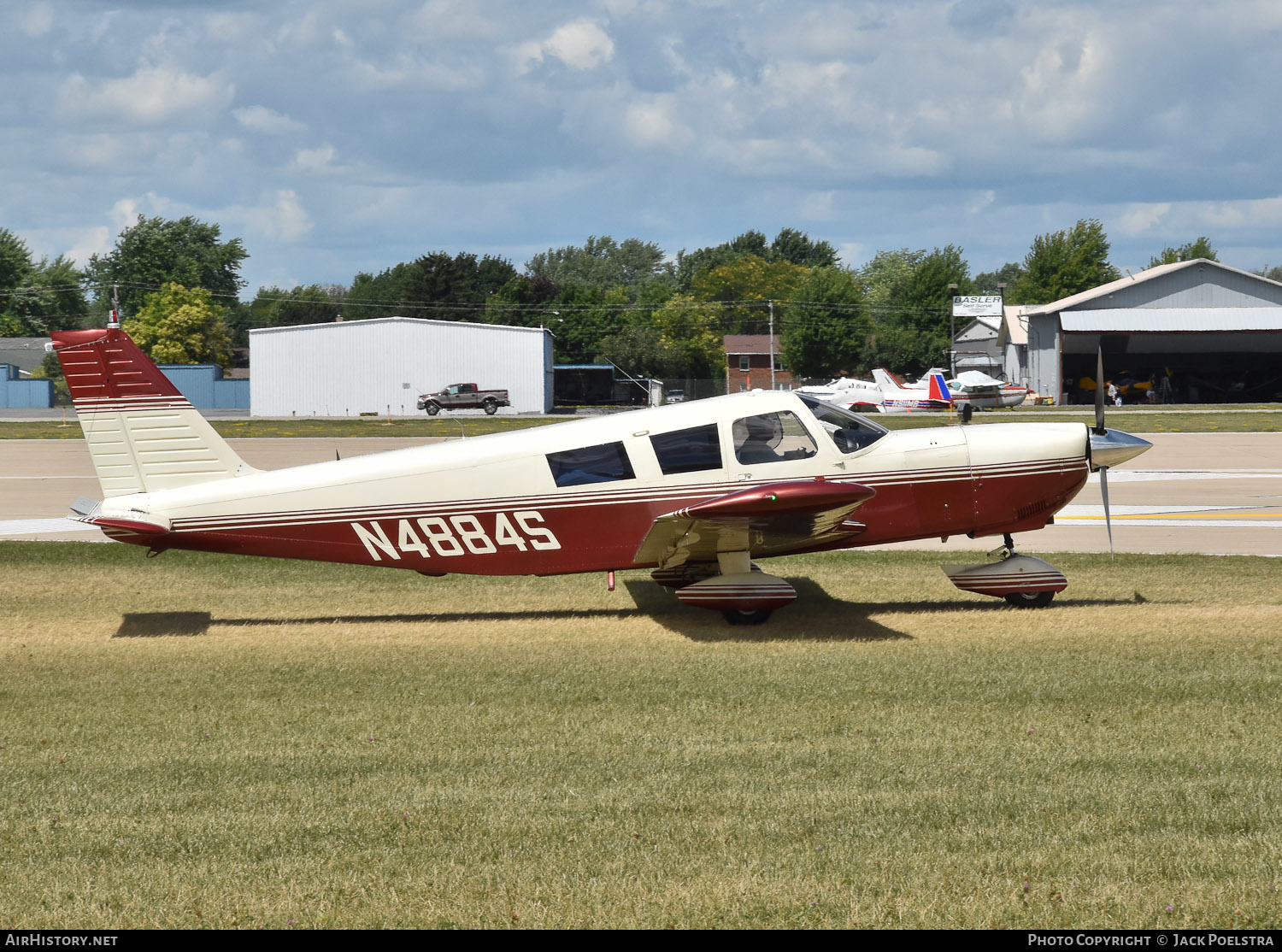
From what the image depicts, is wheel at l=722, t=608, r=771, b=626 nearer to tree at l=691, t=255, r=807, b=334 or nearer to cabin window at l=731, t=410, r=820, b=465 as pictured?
cabin window at l=731, t=410, r=820, b=465

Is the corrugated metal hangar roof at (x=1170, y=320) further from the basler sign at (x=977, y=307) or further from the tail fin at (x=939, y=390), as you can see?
the basler sign at (x=977, y=307)

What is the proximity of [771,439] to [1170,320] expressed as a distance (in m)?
64.5

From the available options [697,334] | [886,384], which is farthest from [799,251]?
[886,384]

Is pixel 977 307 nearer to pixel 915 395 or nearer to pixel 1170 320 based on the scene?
pixel 1170 320

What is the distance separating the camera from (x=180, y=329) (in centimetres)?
9344

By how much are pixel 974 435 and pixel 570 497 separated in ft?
13.5

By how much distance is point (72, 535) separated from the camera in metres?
17.5

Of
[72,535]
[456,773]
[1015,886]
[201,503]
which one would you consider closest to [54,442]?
[72,535]

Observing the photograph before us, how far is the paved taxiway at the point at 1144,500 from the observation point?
1658 centimetres

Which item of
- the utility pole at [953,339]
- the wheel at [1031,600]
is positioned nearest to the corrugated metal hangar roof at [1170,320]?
the utility pole at [953,339]

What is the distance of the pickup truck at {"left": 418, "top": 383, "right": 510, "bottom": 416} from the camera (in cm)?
6347

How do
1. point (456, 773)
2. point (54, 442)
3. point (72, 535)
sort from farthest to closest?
1. point (54, 442)
2. point (72, 535)
3. point (456, 773)

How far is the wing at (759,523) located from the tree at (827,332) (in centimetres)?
8480

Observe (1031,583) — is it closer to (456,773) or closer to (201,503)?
(456,773)
